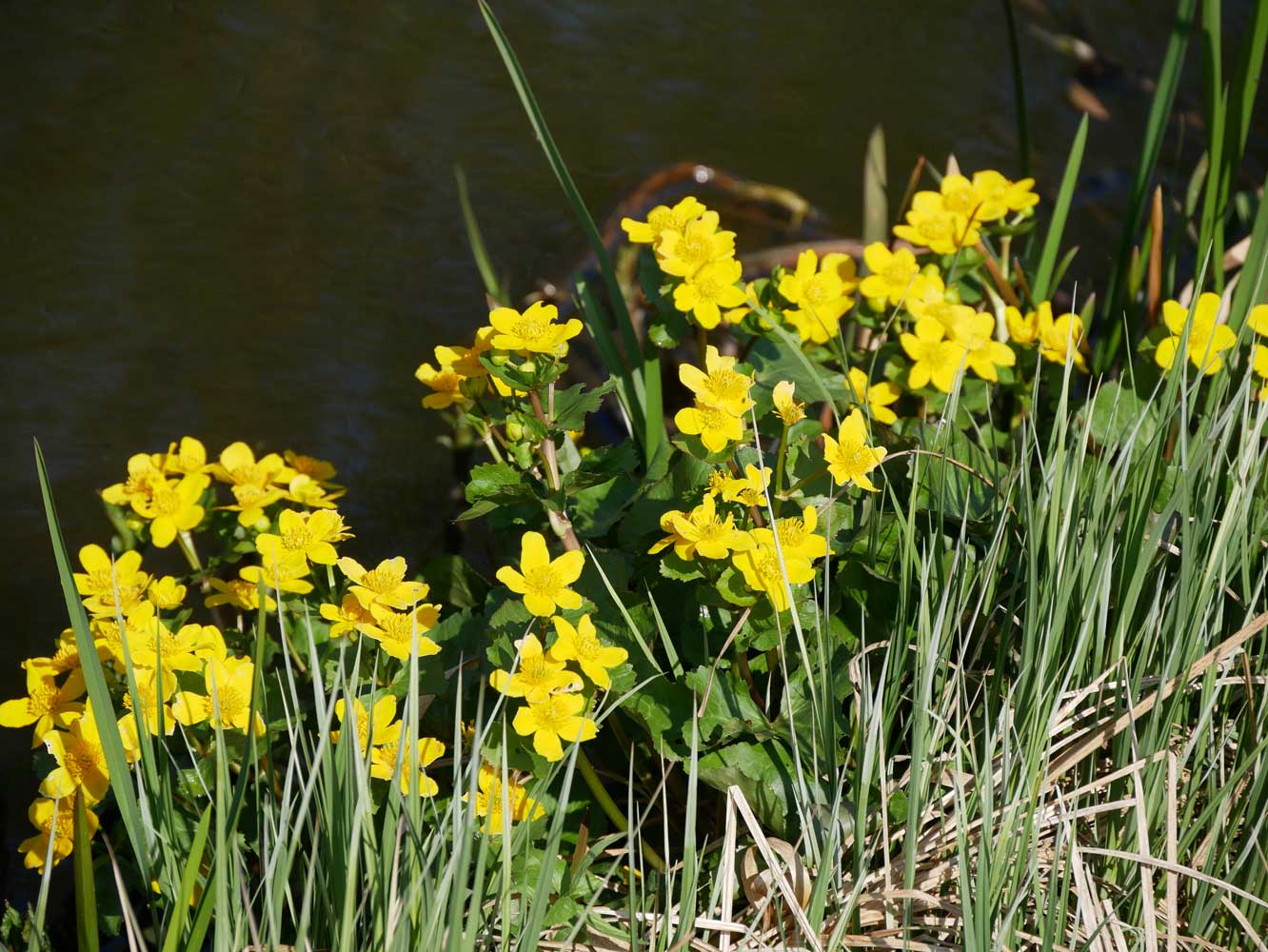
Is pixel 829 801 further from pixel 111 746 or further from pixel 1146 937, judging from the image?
pixel 111 746

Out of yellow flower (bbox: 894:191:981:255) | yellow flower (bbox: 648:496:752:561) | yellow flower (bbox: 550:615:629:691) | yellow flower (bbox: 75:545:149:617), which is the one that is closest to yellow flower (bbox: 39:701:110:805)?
yellow flower (bbox: 75:545:149:617)

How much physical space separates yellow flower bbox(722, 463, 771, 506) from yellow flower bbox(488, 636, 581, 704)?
22 centimetres

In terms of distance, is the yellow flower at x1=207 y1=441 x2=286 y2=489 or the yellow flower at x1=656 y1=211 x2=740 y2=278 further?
the yellow flower at x1=207 y1=441 x2=286 y2=489

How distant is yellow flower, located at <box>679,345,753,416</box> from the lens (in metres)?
1.13

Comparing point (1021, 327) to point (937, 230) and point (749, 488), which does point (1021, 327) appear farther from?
point (749, 488)

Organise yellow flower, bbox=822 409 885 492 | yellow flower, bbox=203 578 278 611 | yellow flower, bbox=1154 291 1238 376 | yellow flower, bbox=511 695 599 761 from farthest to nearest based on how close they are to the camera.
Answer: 1. yellow flower, bbox=1154 291 1238 376
2. yellow flower, bbox=203 578 278 611
3. yellow flower, bbox=822 409 885 492
4. yellow flower, bbox=511 695 599 761

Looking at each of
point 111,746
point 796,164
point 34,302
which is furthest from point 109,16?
point 111,746

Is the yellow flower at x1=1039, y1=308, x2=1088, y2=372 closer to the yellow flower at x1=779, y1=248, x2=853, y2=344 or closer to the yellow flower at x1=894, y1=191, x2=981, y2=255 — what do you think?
the yellow flower at x1=894, y1=191, x2=981, y2=255

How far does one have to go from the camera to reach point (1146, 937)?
998 millimetres

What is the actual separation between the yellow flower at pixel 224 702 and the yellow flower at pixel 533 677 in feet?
0.77

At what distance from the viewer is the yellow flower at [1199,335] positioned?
139 cm

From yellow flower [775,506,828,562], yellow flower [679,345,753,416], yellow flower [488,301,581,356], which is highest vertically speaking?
yellow flower [488,301,581,356]

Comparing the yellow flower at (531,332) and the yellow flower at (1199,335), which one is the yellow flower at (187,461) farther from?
the yellow flower at (1199,335)

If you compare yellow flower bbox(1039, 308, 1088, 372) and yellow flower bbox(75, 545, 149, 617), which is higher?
yellow flower bbox(1039, 308, 1088, 372)
